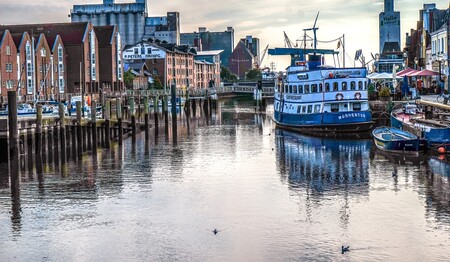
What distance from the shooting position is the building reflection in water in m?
36.1

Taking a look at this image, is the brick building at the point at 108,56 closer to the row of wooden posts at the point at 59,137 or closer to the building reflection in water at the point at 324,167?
the row of wooden posts at the point at 59,137

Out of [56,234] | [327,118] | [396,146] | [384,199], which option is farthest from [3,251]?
[327,118]

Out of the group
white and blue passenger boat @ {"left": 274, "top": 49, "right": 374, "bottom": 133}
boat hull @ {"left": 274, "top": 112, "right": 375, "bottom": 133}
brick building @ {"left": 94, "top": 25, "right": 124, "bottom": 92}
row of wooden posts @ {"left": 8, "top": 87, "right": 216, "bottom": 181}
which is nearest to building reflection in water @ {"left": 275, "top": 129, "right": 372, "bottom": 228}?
boat hull @ {"left": 274, "top": 112, "right": 375, "bottom": 133}

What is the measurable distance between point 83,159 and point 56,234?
74.2 ft

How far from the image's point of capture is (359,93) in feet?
208

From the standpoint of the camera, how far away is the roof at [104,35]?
118312mm

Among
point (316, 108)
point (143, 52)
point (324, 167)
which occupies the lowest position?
point (324, 167)

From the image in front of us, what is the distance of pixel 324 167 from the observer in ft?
149

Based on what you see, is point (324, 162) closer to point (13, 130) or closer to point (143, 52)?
point (13, 130)

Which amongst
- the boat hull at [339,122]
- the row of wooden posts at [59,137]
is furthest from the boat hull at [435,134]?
the row of wooden posts at [59,137]

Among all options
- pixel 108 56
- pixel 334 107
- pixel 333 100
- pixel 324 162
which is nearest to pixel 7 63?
pixel 108 56

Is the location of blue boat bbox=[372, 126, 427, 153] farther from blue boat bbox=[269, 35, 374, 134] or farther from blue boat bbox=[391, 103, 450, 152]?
blue boat bbox=[269, 35, 374, 134]

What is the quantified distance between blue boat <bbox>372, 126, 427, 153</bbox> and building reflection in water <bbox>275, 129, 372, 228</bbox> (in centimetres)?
124

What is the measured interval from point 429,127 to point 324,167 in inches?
314
